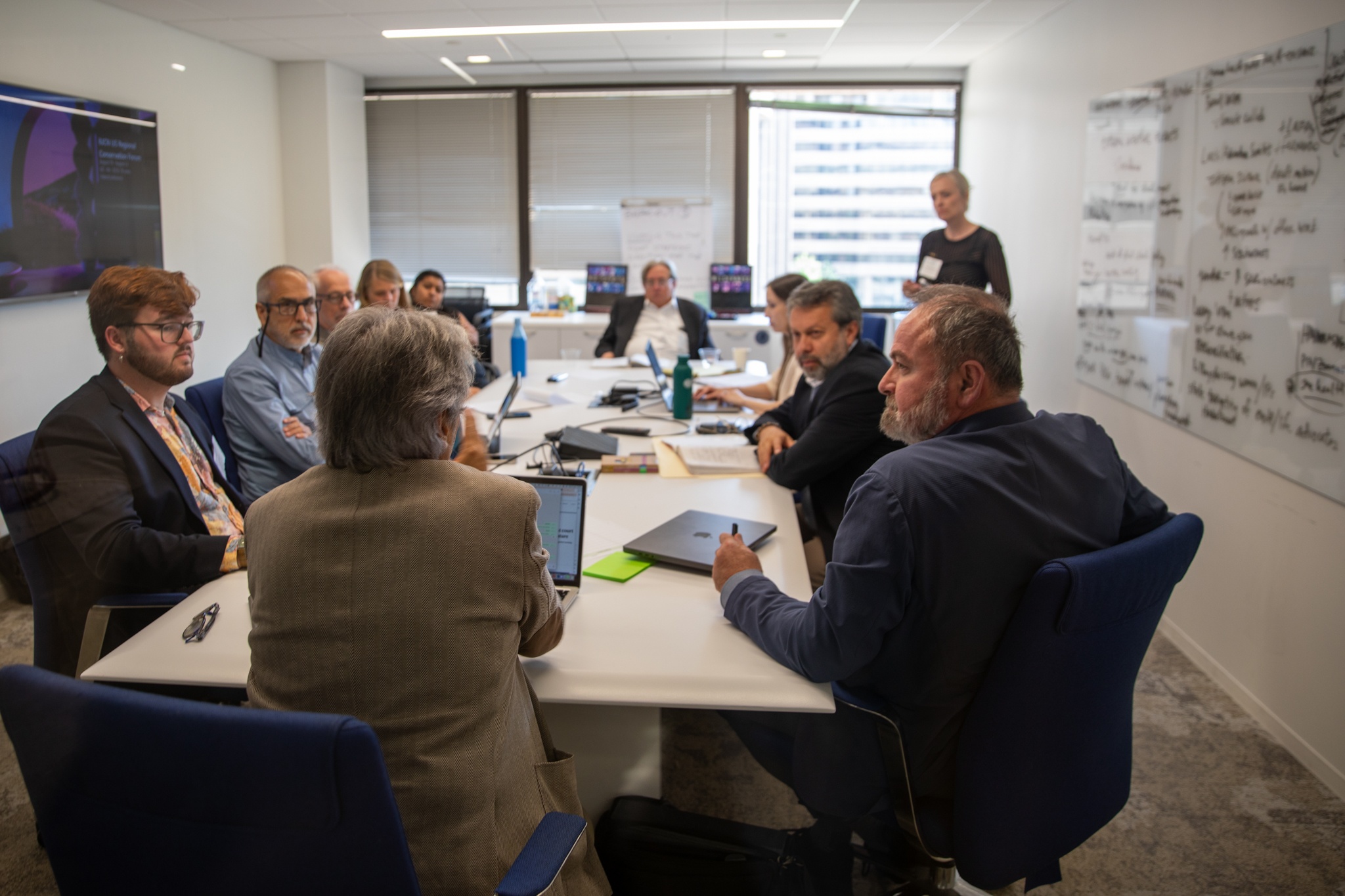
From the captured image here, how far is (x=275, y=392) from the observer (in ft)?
8.71

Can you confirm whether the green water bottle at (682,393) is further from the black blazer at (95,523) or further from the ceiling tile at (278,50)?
the ceiling tile at (278,50)

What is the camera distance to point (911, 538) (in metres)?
1.33

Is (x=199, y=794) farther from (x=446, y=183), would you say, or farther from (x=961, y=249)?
(x=446, y=183)

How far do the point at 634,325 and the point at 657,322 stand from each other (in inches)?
5.8

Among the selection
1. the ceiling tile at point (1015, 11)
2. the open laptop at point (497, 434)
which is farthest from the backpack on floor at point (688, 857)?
the ceiling tile at point (1015, 11)

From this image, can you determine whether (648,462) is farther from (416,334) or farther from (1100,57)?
(1100,57)

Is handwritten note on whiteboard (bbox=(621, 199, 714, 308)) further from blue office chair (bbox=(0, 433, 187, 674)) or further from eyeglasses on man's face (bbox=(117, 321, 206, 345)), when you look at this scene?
blue office chair (bbox=(0, 433, 187, 674))

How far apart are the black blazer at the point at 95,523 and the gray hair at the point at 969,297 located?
1.54 m

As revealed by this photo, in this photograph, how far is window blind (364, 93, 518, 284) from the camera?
22.7ft

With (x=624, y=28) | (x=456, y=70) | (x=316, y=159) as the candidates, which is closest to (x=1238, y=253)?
(x=624, y=28)

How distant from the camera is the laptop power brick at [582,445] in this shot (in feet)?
9.30

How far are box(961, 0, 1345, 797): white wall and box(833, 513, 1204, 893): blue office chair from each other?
1351 mm

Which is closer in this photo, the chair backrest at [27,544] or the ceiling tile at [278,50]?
the chair backrest at [27,544]

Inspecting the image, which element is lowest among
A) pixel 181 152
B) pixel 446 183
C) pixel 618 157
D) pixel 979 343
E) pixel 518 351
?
pixel 518 351
